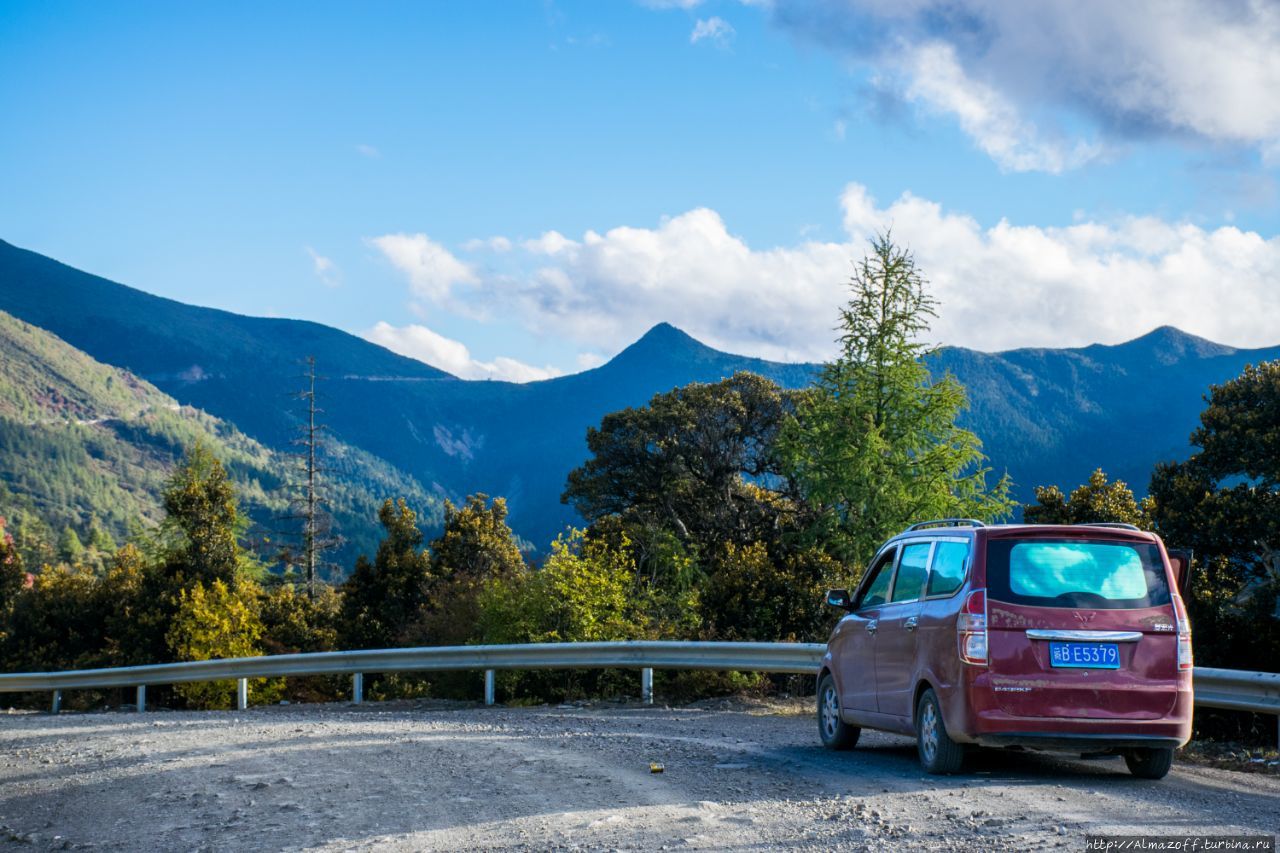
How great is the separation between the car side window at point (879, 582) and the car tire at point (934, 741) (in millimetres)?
1282

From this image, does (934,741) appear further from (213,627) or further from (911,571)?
(213,627)

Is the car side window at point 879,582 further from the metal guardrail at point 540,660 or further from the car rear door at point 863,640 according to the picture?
the metal guardrail at point 540,660

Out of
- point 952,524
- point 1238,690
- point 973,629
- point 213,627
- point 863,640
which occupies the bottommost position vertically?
point 213,627

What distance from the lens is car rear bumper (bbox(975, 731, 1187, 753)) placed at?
28.6 ft

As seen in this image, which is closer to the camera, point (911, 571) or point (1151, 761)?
point (1151, 761)

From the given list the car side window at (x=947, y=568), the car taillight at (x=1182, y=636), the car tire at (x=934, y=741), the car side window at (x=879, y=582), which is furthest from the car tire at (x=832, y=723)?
the car taillight at (x=1182, y=636)

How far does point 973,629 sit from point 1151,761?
5.83 feet

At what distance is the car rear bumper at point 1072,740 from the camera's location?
8.70 m

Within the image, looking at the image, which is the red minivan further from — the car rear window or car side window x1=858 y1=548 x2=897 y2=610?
car side window x1=858 y1=548 x2=897 y2=610

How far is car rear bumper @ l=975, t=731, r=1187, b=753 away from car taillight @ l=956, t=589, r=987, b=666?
0.53m

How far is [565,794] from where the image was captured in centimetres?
816

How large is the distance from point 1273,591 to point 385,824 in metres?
20.6

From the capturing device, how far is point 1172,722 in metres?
8.81

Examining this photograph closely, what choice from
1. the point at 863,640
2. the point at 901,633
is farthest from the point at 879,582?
the point at 901,633
